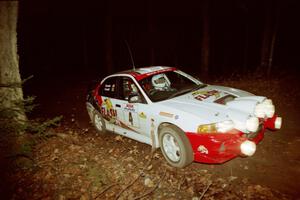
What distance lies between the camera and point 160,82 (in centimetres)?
601

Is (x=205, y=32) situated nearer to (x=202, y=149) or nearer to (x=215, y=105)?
(x=215, y=105)

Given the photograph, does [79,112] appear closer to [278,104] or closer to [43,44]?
[278,104]

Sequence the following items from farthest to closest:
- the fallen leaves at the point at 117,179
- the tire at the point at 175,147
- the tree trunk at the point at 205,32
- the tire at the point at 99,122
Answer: the tree trunk at the point at 205,32 → the tire at the point at 99,122 → the tire at the point at 175,147 → the fallen leaves at the point at 117,179

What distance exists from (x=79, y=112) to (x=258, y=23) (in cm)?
2409

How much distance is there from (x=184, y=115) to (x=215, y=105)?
65 cm

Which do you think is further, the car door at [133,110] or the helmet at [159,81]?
the helmet at [159,81]

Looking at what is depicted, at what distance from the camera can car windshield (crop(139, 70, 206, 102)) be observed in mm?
5421

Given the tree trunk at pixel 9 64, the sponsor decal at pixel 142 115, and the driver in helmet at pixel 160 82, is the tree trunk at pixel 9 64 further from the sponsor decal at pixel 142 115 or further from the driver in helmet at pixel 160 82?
the driver in helmet at pixel 160 82

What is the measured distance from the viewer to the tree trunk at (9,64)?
4.55 m

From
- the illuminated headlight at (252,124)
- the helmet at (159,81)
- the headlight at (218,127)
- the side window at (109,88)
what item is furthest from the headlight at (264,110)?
the side window at (109,88)

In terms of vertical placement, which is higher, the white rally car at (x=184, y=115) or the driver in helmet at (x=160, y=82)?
the driver in helmet at (x=160, y=82)

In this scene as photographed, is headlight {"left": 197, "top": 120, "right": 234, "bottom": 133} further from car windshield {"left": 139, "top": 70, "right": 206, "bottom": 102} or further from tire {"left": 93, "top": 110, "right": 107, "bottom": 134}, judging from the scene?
tire {"left": 93, "top": 110, "right": 107, "bottom": 134}

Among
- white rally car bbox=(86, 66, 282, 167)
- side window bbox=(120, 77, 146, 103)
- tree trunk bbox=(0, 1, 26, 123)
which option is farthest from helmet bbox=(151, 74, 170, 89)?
tree trunk bbox=(0, 1, 26, 123)

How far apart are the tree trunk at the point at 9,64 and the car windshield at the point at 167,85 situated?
8.03ft
